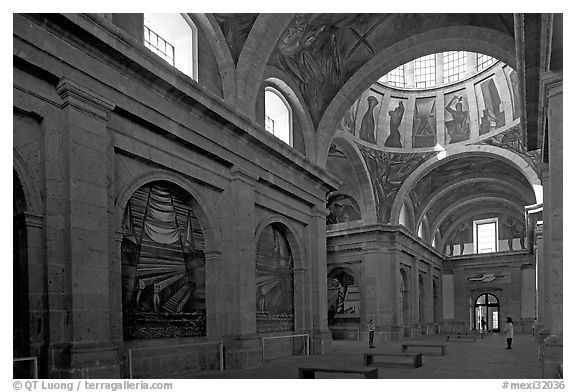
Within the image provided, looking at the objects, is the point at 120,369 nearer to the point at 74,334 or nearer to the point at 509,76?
the point at 74,334

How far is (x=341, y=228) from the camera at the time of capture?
30.3 metres

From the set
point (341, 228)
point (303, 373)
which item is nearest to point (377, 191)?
point (341, 228)

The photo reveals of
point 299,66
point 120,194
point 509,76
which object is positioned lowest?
point 120,194

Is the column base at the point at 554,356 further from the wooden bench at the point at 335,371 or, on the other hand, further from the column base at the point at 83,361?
the column base at the point at 83,361

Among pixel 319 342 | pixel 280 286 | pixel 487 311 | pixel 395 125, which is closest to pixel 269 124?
pixel 280 286

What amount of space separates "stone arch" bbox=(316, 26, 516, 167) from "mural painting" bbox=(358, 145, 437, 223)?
940cm

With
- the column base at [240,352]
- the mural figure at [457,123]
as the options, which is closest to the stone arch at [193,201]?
the column base at [240,352]

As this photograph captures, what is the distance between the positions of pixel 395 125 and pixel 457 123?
10.1 ft

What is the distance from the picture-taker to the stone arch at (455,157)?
93.9 feet

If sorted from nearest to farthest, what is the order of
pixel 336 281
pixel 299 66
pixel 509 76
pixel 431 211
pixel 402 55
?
1. pixel 299 66
2. pixel 402 55
3. pixel 509 76
4. pixel 336 281
5. pixel 431 211

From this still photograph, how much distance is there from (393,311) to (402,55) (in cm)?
1414

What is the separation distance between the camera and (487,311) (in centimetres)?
4481

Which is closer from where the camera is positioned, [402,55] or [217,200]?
[217,200]

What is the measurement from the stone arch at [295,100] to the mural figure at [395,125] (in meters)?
11.4
